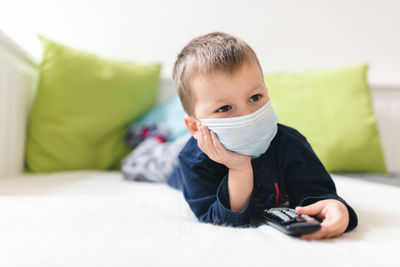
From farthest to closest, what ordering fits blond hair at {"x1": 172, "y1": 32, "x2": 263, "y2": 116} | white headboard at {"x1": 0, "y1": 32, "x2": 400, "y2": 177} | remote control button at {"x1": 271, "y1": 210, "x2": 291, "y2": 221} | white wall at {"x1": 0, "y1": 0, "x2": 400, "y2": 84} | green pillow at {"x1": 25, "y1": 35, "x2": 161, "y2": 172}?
white wall at {"x1": 0, "y1": 0, "x2": 400, "y2": 84}
green pillow at {"x1": 25, "y1": 35, "x2": 161, "y2": 172}
white headboard at {"x1": 0, "y1": 32, "x2": 400, "y2": 177}
blond hair at {"x1": 172, "y1": 32, "x2": 263, "y2": 116}
remote control button at {"x1": 271, "y1": 210, "x2": 291, "y2": 221}

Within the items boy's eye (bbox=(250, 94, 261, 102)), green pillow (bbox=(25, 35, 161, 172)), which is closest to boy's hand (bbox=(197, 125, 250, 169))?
boy's eye (bbox=(250, 94, 261, 102))

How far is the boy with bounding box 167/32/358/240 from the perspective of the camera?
24.8 inches

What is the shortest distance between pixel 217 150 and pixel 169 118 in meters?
0.84

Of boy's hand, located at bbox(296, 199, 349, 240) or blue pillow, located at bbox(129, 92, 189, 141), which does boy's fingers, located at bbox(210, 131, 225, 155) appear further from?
blue pillow, located at bbox(129, 92, 189, 141)

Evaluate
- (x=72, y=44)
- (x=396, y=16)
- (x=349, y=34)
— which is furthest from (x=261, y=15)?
(x=72, y=44)

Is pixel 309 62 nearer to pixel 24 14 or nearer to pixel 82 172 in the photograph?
pixel 82 172

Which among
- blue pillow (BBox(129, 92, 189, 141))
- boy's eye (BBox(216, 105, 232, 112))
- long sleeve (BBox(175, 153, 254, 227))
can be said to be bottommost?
blue pillow (BBox(129, 92, 189, 141))

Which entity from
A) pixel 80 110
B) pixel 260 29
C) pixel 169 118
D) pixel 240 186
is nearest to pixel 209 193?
pixel 240 186

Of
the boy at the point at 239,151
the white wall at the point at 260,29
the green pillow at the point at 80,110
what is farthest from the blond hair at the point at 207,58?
the white wall at the point at 260,29

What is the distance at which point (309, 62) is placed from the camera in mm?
1819

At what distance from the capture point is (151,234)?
1.73 feet

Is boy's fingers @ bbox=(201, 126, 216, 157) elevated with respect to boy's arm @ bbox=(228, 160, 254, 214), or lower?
elevated

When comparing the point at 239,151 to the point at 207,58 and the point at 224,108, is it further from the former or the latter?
the point at 207,58

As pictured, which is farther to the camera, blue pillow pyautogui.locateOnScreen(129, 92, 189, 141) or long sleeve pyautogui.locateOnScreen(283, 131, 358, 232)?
blue pillow pyautogui.locateOnScreen(129, 92, 189, 141)
